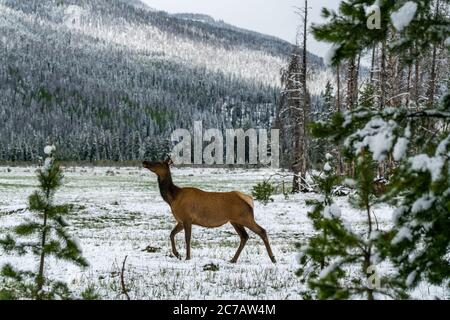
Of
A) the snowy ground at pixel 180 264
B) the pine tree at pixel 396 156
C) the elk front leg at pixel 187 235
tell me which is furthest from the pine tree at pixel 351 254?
the elk front leg at pixel 187 235

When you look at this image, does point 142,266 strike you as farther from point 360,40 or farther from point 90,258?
point 360,40

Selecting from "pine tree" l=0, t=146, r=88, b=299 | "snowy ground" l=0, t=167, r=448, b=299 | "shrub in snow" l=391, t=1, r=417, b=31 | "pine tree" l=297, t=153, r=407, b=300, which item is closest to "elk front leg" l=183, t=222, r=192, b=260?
"snowy ground" l=0, t=167, r=448, b=299

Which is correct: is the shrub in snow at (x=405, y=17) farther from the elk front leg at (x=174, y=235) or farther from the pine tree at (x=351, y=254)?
the elk front leg at (x=174, y=235)

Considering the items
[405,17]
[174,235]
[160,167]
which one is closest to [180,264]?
[174,235]

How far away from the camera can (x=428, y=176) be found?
3.79m

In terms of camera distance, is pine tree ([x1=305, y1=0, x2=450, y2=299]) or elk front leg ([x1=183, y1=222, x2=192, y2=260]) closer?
pine tree ([x1=305, y1=0, x2=450, y2=299])

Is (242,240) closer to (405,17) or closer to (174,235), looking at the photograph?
(174,235)

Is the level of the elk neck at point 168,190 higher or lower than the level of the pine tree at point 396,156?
lower

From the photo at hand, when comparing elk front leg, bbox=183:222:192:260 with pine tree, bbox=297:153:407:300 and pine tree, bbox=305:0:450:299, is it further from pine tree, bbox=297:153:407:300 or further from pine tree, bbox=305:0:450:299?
pine tree, bbox=305:0:450:299

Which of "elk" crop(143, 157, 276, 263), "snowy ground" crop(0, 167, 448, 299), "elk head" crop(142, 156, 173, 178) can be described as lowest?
"snowy ground" crop(0, 167, 448, 299)

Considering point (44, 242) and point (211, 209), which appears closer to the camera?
point (44, 242)

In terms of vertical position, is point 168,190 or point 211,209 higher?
point 168,190

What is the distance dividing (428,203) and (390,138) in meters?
0.60
